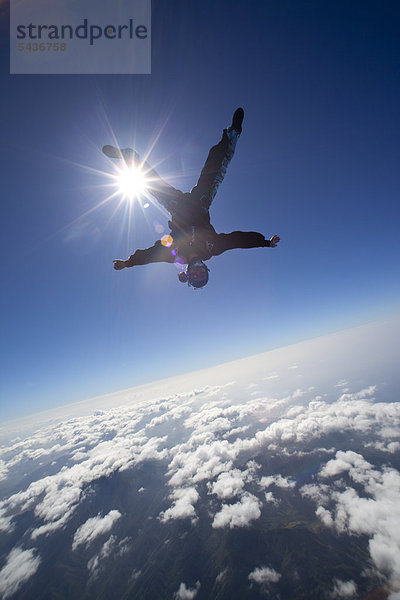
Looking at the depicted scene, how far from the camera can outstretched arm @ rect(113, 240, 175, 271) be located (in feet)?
16.6

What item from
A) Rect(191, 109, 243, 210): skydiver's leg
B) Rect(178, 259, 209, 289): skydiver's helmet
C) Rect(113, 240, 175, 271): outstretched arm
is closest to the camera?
Answer: Rect(191, 109, 243, 210): skydiver's leg

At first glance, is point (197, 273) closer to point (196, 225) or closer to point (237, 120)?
point (196, 225)

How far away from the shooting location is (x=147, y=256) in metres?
5.15

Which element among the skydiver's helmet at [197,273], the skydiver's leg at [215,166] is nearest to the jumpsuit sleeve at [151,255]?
the skydiver's helmet at [197,273]

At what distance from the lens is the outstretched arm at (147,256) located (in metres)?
5.05

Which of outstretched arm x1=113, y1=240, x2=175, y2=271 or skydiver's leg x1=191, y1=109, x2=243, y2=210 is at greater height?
skydiver's leg x1=191, y1=109, x2=243, y2=210

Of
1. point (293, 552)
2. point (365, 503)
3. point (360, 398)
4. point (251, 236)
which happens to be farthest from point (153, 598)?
point (360, 398)

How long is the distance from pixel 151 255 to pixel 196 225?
1.37 m

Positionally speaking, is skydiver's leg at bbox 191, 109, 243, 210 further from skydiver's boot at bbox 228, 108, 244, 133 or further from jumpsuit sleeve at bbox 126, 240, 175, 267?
jumpsuit sleeve at bbox 126, 240, 175, 267

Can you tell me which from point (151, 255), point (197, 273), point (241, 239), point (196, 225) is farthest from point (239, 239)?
point (151, 255)

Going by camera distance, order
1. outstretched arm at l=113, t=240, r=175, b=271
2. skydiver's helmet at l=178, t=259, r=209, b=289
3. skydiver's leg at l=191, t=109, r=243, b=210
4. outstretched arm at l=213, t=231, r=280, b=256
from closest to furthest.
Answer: skydiver's leg at l=191, t=109, r=243, b=210
skydiver's helmet at l=178, t=259, r=209, b=289
outstretched arm at l=213, t=231, r=280, b=256
outstretched arm at l=113, t=240, r=175, b=271

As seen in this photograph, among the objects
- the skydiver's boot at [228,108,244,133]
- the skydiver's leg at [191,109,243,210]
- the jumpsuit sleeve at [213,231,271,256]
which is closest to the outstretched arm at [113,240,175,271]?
the jumpsuit sleeve at [213,231,271,256]

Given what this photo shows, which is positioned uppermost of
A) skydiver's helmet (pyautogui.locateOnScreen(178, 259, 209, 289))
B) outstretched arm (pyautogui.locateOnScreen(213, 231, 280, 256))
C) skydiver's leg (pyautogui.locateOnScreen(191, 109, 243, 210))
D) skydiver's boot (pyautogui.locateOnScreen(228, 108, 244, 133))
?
skydiver's boot (pyautogui.locateOnScreen(228, 108, 244, 133))

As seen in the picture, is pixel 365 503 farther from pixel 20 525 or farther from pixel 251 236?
pixel 20 525
